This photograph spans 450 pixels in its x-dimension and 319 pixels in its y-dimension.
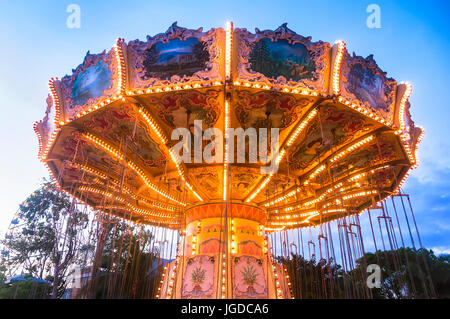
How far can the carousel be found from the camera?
5.62 meters

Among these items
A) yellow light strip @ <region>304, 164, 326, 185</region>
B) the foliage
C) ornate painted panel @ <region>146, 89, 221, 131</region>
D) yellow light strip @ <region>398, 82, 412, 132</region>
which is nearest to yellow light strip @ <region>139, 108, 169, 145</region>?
ornate painted panel @ <region>146, 89, 221, 131</region>

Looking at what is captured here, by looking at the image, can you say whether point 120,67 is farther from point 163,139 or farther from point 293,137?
point 293,137

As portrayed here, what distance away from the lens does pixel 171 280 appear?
8.23 meters

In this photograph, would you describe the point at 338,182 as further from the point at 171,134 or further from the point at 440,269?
the point at 440,269

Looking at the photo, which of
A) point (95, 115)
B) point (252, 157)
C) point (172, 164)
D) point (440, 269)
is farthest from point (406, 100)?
point (440, 269)

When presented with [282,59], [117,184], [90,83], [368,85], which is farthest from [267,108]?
[117,184]

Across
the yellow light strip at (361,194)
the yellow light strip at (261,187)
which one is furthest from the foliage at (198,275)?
the yellow light strip at (361,194)

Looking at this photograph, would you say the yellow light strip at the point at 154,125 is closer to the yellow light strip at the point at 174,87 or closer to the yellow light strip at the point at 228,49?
the yellow light strip at the point at 174,87

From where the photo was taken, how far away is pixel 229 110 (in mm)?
6176

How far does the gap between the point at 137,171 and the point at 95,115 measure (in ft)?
8.08

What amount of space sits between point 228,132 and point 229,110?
0.77m

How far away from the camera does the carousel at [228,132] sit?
5.62m

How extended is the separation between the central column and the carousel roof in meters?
0.92

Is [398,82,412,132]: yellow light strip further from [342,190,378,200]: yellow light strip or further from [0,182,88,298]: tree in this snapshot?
[0,182,88,298]: tree
